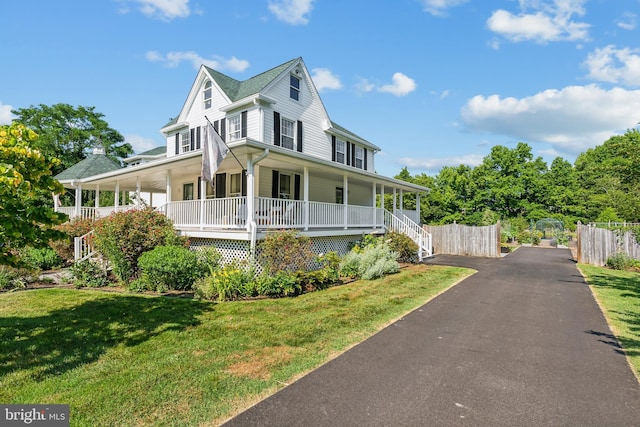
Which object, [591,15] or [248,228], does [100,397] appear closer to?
[248,228]

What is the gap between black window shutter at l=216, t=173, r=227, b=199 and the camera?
15.7 meters

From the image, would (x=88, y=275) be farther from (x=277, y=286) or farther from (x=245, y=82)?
(x=245, y=82)

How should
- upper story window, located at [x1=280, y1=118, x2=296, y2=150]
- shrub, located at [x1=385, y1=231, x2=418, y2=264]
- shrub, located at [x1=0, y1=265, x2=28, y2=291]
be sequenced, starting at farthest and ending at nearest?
upper story window, located at [x1=280, y1=118, x2=296, y2=150] → shrub, located at [x1=385, y1=231, x2=418, y2=264] → shrub, located at [x1=0, y1=265, x2=28, y2=291]

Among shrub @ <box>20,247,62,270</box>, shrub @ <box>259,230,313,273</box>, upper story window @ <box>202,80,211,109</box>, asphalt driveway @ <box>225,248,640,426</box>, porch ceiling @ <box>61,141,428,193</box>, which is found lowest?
asphalt driveway @ <box>225,248,640,426</box>

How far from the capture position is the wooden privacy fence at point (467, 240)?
17969 millimetres

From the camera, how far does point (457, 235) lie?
62.0 feet

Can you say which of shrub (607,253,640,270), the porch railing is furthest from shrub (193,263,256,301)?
shrub (607,253,640,270)

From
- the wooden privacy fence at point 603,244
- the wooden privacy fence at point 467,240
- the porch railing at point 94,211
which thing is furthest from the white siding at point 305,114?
the wooden privacy fence at point 603,244

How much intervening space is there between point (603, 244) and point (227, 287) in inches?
654

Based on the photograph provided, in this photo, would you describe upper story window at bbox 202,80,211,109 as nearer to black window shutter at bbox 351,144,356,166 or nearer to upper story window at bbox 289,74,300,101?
upper story window at bbox 289,74,300,101

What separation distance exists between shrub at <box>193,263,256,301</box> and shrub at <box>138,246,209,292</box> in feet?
2.73

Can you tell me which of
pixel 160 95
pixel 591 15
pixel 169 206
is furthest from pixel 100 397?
pixel 591 15

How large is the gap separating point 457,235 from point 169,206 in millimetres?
15685

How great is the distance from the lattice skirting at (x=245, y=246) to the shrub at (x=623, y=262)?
11.1 m
